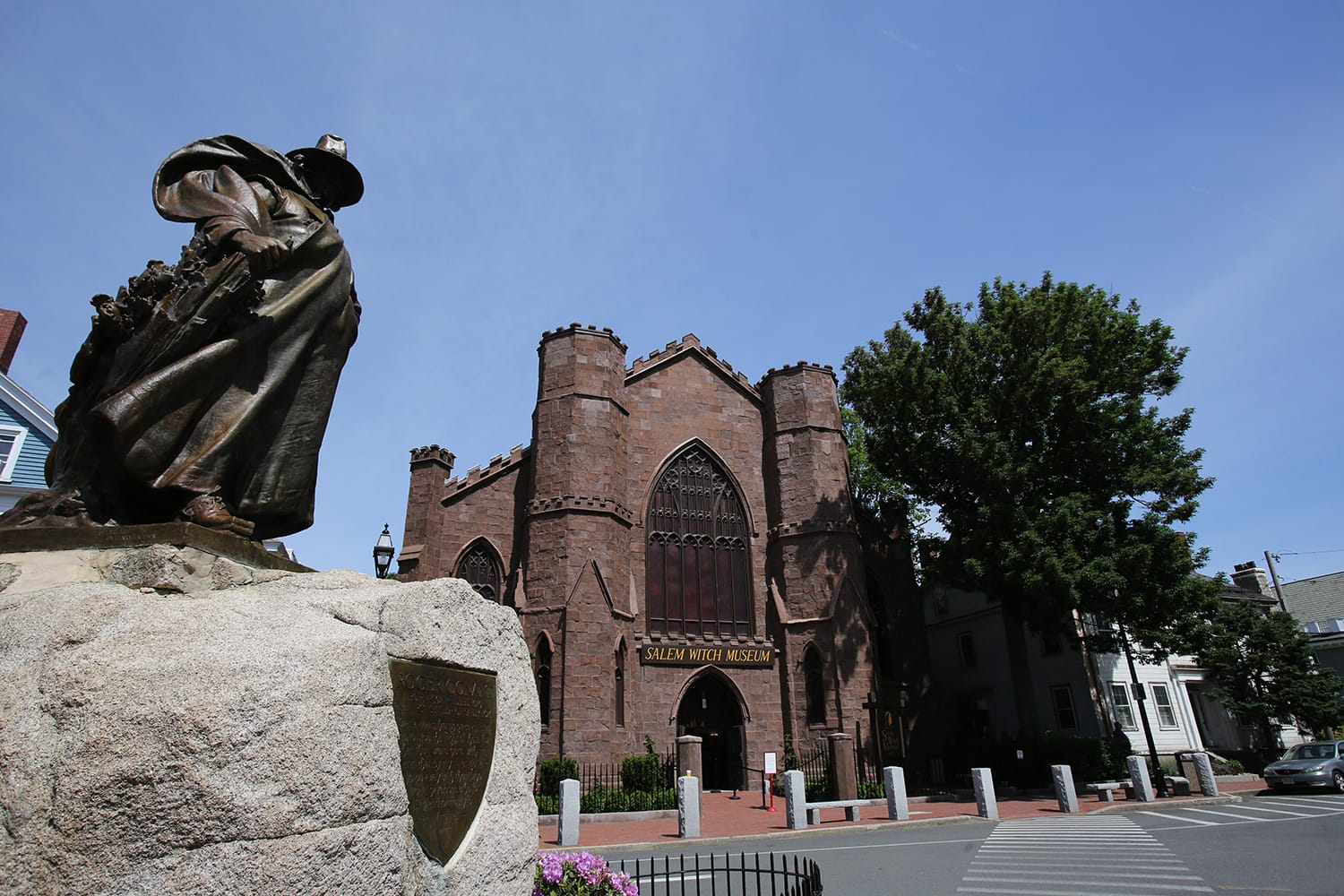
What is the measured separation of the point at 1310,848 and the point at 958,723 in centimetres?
2009

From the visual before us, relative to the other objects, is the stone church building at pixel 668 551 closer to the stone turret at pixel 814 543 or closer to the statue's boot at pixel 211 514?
the stone turret at pixel 814 543

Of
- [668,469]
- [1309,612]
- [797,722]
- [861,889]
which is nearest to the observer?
[861,889]

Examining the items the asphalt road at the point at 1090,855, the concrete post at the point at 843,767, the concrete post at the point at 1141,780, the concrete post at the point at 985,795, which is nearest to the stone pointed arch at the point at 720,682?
the concrete post at the point at 843,767

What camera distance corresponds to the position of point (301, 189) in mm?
4852

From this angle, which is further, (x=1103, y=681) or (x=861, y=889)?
(x=1103, y=681)

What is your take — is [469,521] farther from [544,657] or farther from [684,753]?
[684,753]

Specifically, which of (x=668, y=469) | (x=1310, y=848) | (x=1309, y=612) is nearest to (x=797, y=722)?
(x=668, y=469)

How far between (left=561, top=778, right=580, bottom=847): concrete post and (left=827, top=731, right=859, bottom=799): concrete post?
7.80 metres

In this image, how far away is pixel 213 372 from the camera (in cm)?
375

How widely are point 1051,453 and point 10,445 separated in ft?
93.7

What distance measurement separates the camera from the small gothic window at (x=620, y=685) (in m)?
22.4

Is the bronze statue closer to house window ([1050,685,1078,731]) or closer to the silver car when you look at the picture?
the silver car

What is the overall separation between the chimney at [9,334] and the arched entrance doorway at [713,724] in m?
22.4

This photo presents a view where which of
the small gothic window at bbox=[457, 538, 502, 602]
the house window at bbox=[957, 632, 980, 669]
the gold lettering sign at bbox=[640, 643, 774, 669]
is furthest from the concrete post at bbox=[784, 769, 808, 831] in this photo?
the house window at bbox=[957, 632, 980, 669]
